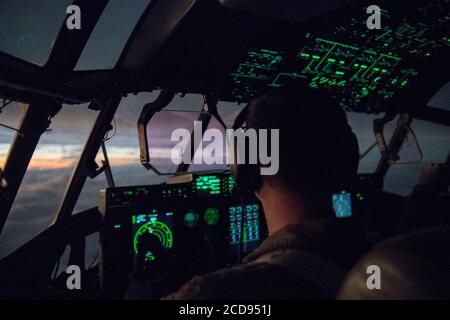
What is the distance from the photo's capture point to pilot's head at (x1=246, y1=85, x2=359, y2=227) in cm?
82

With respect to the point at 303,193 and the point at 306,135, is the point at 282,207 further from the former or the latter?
the point at 306,135

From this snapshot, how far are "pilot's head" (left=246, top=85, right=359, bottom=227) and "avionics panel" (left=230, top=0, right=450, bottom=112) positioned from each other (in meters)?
1.12

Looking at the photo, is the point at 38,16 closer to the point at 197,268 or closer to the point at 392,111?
the point at 197,268

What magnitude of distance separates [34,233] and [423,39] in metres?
2.45

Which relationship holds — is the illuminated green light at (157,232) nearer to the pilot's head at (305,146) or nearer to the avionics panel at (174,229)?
the avionics panel at (174,229)

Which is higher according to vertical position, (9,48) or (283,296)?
(9,48)

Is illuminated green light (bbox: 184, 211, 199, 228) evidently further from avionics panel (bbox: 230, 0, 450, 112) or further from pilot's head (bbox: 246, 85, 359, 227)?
pilot's head (bbox: 246, 85, 359, 227)

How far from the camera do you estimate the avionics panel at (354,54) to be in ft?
6.29

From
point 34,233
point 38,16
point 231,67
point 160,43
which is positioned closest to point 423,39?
point 231,67

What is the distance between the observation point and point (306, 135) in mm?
832

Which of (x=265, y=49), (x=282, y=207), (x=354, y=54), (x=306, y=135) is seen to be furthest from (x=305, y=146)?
(x=354, y=54)

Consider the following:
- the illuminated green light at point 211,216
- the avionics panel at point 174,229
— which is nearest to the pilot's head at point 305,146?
the avionics panel at point 174,229
